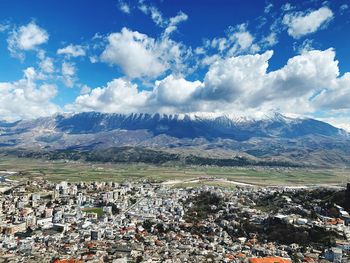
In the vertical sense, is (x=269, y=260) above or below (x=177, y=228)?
below

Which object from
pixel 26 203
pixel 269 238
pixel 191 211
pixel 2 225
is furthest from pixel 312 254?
pixel 26 203

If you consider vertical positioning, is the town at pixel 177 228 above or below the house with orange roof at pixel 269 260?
above

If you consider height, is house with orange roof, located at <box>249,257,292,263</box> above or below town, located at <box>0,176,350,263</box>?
below

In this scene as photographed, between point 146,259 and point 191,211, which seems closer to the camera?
point 146,259

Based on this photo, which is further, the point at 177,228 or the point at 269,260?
the point at 177,228

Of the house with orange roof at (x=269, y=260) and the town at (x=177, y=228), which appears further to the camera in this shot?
the town at (x=177, y=228)

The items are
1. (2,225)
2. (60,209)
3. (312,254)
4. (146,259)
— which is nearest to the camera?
(146,259)

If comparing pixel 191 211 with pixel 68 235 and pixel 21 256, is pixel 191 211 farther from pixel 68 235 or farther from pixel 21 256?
pixel 21 256

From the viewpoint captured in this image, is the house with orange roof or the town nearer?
the house with orange roof
